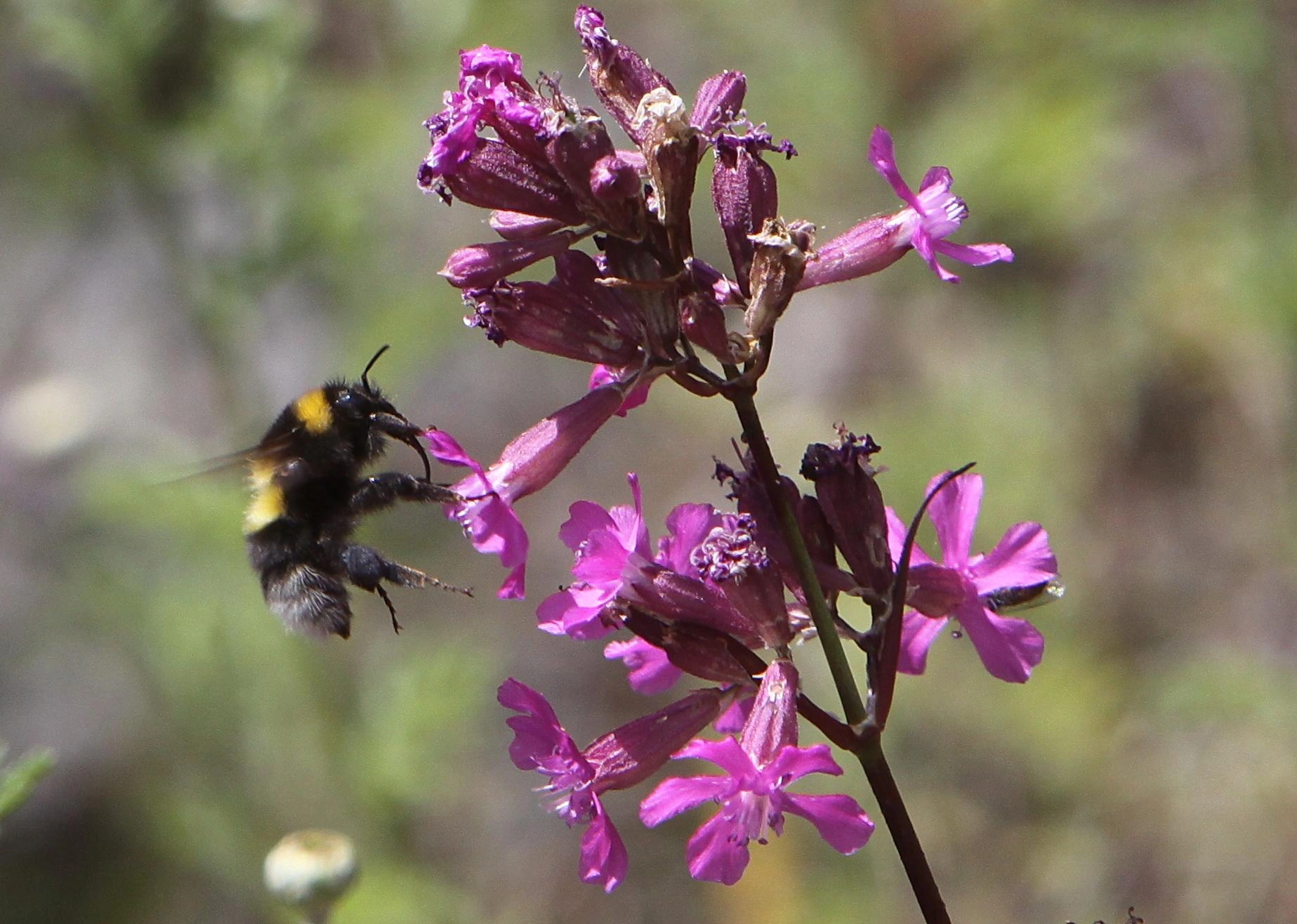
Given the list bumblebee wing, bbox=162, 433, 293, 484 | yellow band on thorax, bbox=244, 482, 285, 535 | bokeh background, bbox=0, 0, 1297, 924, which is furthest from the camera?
bokeh background, bbox=0, 0, 1297, 924

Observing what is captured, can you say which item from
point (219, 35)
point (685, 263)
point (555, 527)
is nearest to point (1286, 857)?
point (555, 527)

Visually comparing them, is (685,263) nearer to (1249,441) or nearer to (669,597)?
(669,597)

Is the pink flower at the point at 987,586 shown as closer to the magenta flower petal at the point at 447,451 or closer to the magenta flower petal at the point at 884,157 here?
the magenta flower petal at the point at 884,157

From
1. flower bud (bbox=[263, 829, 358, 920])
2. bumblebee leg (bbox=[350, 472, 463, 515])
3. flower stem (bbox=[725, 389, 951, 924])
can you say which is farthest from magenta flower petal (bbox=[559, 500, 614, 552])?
flower bud (bbox=[263, 829, 358, 920])

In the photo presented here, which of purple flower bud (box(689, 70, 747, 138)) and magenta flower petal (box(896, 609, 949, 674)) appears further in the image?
magenta flower petal (box(896, 609, 949, 674))

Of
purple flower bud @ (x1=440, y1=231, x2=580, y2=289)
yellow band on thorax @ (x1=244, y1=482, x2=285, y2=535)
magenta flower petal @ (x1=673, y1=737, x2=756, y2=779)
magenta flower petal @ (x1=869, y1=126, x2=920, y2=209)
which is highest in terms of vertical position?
yellow band on thorax @ (x1=244, y1=482, x2=285, y2=535)

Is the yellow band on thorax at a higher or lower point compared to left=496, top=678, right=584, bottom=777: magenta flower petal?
higher

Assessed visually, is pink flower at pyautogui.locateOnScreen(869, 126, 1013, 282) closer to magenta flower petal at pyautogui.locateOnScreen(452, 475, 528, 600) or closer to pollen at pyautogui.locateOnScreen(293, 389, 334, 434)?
magenta flower petal at pyautogui.locateOnScreen(452, 475, 528, 600)
